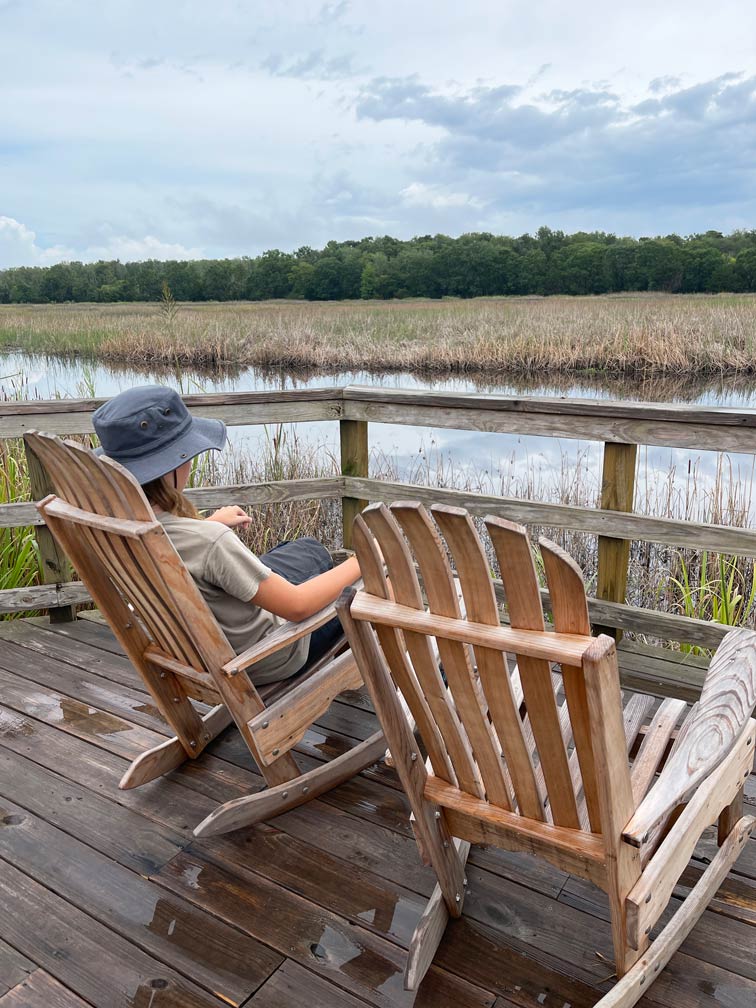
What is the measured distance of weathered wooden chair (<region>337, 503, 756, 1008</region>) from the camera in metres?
1.05

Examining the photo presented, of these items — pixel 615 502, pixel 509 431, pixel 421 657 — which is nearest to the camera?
pixel 421 657

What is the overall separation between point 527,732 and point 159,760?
3.72 ft

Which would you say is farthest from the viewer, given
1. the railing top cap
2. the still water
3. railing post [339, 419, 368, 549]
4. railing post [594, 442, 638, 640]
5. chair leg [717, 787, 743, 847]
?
the still water

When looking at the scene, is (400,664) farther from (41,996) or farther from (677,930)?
(41,996)

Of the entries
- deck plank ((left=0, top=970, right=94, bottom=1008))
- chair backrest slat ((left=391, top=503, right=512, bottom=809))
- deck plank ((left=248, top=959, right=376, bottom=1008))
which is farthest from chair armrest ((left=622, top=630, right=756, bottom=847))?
deck plank ((left=0, top=970, right=94, bottom=1008))

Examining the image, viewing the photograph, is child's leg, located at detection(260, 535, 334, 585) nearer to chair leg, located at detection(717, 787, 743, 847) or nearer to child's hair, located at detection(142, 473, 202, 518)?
child's hair, located at detection(142, 473, 202, 518)

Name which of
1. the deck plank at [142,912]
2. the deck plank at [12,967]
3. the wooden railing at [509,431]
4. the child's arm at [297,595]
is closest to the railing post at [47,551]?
the wooden railing at [509,431]

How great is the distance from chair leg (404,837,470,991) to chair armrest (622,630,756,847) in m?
0.60

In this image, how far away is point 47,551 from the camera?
3.26 metres

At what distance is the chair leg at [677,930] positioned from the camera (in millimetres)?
1349

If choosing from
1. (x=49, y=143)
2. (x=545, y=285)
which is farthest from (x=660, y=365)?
(x=545, y=285)

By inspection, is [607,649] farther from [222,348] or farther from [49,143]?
[222,348]

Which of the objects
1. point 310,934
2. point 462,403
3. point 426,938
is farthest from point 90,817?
point 462,403

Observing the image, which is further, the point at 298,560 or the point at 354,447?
the point at 354,447
